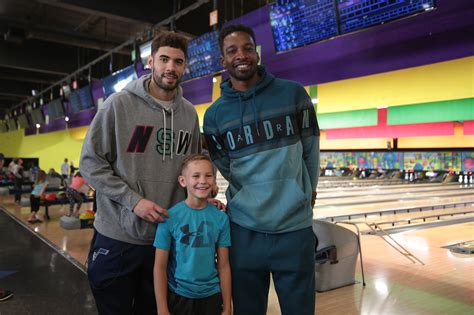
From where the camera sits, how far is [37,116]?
13.8 metres

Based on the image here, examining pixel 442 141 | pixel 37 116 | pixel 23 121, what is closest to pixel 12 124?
pixel 23 121

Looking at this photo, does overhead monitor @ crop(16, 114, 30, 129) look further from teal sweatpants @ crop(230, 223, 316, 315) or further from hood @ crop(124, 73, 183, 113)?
teal sweatpants @ crop(230, 223, 316, 315)

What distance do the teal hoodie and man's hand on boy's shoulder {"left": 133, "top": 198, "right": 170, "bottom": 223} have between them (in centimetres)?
26

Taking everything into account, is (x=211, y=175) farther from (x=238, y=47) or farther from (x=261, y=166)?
(x=238, y=47)

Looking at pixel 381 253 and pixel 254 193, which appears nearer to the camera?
pixel 254 193

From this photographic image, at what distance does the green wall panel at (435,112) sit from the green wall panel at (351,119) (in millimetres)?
664

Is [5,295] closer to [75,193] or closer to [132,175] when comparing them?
[132,175]

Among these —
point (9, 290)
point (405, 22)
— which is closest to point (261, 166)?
point (405, 22)

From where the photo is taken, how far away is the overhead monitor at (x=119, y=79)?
23.1 ft

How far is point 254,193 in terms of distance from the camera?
57.8 inches

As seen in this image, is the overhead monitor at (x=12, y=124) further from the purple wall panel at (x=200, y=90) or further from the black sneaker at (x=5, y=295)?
the black sneaker at (x=5, y=295)

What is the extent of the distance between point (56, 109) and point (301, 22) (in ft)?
32.8

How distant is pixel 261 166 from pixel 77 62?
34.6 ft

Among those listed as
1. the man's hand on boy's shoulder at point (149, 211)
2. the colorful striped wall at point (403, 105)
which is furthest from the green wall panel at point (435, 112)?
the man's hand on boy's shoulder at point (149, 211)
